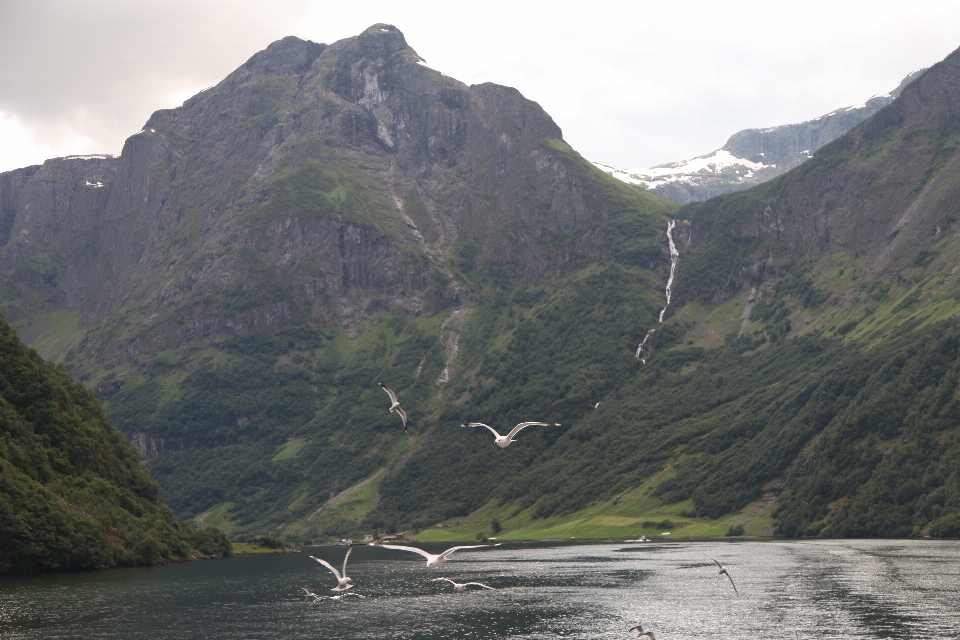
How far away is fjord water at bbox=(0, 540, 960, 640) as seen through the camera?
11275cm

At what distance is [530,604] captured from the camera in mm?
137375

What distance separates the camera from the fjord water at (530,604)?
113m

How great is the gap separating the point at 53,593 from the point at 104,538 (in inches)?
1863

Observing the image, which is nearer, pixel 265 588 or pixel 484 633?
pixel 484 633

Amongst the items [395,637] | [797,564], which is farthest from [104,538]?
[797,564]

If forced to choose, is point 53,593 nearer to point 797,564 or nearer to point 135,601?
point 135,601

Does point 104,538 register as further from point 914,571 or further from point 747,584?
point 914,571

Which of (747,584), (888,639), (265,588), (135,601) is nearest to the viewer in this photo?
(888,639)

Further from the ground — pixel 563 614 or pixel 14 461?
pixel 14 461

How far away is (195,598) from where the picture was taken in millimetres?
146500

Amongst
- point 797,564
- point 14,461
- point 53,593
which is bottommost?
point 797,564

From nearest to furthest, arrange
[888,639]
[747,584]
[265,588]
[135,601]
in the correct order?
[888,639]
[135,601]
[747,584]
[265,588]

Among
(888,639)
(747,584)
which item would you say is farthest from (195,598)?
(888,639)

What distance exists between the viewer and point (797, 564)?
184 metres
